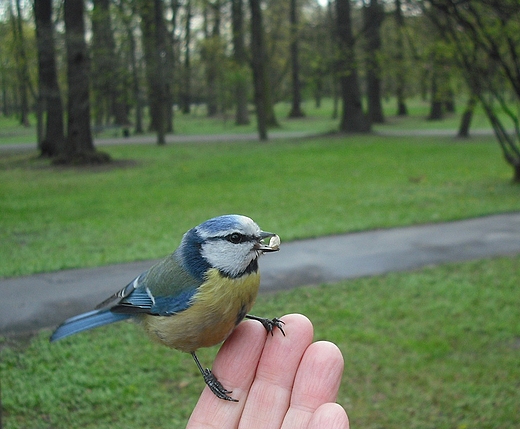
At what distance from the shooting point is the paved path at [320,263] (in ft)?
14.3

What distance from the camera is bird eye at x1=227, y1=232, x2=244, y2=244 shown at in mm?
1794

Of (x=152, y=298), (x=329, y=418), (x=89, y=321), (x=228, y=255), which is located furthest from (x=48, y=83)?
(x=329, y=418)

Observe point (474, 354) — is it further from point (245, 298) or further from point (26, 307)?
point (26, 307)

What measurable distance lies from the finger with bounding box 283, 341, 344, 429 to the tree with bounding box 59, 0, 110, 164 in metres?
5.94

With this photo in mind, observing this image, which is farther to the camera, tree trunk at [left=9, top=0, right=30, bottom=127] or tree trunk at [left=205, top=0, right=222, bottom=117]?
tree trunk at [left=205, top=0, right=222, bottom=117]

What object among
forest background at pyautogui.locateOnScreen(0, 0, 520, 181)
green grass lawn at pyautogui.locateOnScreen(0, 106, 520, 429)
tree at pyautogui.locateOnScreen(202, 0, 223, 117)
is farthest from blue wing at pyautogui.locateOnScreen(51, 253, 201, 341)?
tree at pyautogui.locateOnScreen(202, 0, 223, 117)

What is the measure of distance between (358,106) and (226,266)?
2232cm

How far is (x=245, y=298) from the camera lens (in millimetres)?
1902

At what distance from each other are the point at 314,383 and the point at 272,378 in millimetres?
174

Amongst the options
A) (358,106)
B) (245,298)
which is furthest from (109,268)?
(358,106)

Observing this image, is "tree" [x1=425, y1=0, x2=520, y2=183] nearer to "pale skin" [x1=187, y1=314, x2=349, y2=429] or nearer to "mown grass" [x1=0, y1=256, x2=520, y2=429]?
"mown grass" [x1=0, y1=256, x2=520, y2=429]

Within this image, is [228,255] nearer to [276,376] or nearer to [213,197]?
[276,376]

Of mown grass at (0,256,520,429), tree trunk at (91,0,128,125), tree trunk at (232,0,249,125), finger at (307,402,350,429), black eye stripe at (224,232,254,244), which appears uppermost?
tree trunk at (232,0,249,125)

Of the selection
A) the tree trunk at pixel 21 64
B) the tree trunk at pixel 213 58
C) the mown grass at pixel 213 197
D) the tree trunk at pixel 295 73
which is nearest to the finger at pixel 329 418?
the mown grass at pixel 213 197
